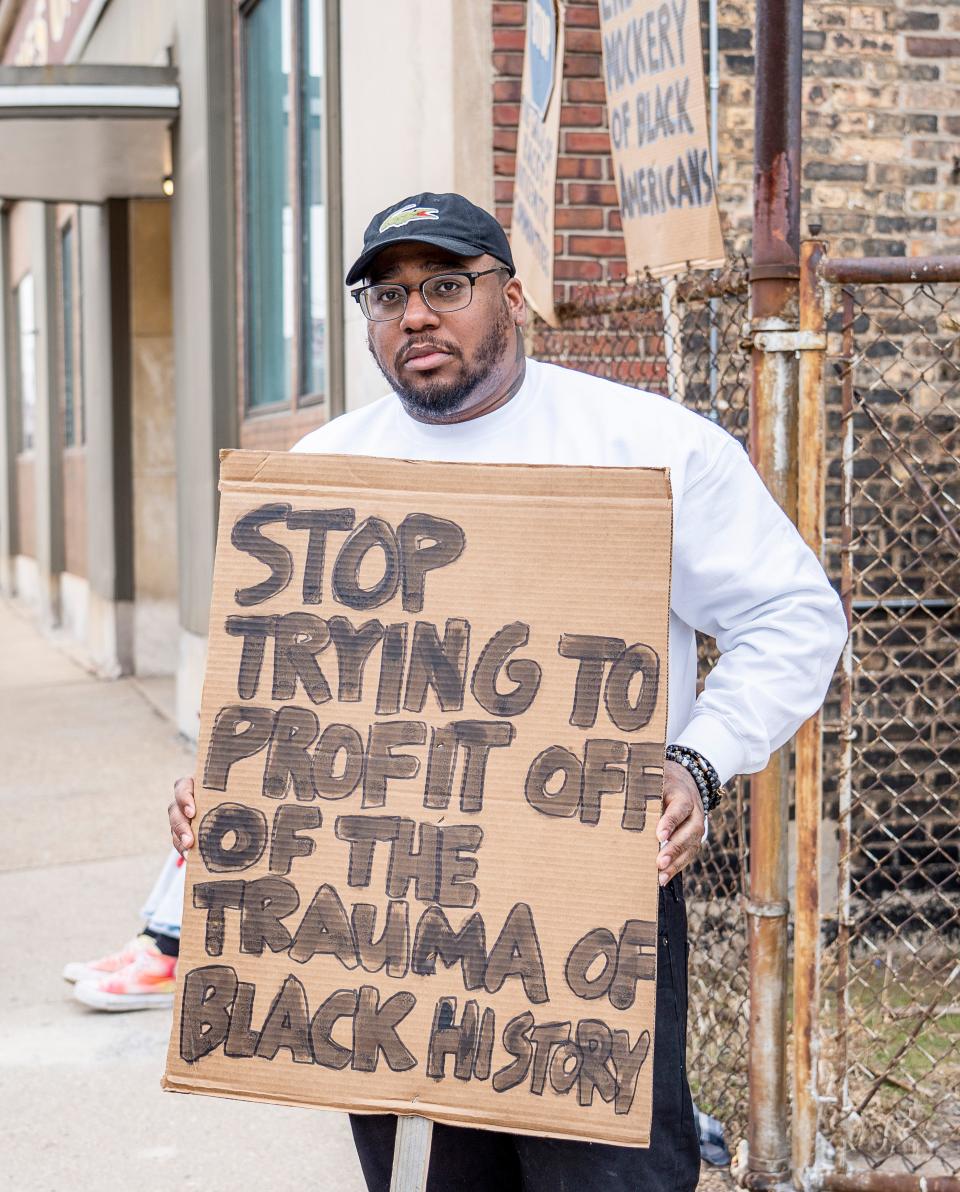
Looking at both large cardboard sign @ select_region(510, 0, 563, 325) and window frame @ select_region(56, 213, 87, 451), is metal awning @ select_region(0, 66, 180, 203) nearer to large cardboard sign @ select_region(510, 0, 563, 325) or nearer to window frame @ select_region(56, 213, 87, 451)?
window frame @ select_region(56, 213, 87, 451)

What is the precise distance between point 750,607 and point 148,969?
3.02m

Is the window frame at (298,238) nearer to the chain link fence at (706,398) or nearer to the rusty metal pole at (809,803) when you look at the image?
the chain link fence at (706,398)

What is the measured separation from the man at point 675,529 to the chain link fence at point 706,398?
3.56 ft

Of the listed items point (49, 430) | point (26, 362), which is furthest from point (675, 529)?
point (26, 362)

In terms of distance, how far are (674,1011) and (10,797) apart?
5.98m

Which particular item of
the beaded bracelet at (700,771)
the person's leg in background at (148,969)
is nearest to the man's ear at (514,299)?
the beaded bracelet at (700,771)

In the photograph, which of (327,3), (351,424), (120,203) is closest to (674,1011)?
(351,424)

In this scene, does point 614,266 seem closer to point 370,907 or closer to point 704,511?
point 704,511

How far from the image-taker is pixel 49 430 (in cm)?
1530

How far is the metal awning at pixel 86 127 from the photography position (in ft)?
27.5

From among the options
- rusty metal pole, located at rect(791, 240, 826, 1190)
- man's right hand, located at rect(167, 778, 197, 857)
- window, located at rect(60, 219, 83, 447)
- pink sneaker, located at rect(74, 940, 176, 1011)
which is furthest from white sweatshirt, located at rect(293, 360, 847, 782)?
window, located at rect(60, 219, 83, 447)

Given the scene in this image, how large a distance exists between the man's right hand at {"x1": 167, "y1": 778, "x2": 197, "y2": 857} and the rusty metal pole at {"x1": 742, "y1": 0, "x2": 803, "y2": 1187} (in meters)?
1.43

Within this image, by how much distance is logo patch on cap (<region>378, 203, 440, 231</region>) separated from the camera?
2.22 metres

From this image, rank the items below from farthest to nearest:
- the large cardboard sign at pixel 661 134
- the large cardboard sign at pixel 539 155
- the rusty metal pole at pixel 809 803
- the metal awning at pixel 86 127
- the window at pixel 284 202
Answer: the metal awning at pixel 86 127 < the window at pixel 284 202 < the large cardboard sign at pixel 539 155 < the large cardboard sign at pixel 661 134 < the rusty metal pole at pixel 809 803
